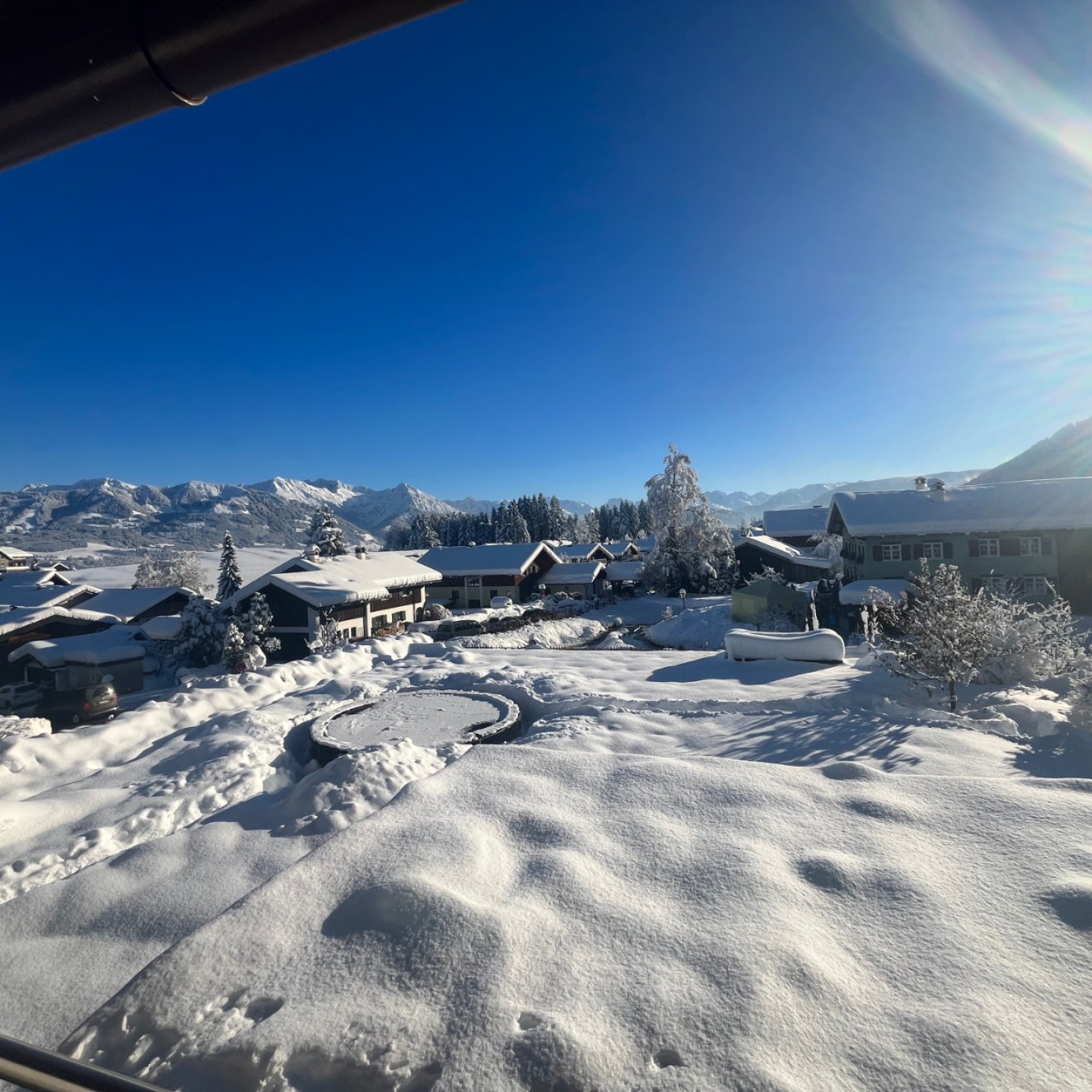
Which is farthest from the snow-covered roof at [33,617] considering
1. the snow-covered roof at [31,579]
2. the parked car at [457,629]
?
the parked car at [457,629]

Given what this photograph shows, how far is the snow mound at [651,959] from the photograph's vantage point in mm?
3010

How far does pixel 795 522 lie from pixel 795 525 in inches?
17.0

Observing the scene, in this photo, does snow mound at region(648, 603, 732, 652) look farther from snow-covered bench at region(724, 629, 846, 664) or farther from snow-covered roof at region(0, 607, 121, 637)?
snow-covered roof at region(0, 607, 121, 637)

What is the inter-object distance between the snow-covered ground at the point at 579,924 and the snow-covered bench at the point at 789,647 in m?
7.57

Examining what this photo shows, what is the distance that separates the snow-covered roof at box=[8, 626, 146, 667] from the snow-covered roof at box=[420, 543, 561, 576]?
2251 cm

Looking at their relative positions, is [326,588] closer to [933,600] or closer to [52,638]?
[52,638]

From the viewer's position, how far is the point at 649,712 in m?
10.6

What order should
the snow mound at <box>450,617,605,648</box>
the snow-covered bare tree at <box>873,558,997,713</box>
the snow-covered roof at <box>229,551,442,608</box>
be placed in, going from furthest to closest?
the snow-covered roof at <box>229,551,442,608</box> → the snow mound at <box>450,617,605,648</box> → the snow-covered bare tree at <box>873,558,997,713</box>

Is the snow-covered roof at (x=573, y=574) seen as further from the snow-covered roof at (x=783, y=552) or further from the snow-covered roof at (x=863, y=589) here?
the snow-covered roof at (x=863, y=589)

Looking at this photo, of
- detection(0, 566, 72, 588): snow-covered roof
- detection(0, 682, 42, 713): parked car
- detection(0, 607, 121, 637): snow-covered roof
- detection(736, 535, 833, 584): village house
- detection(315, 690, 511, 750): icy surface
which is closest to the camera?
detection(315, 690, 511, 750): icy surface

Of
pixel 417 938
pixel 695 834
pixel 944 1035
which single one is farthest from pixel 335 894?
pixel 944 1035

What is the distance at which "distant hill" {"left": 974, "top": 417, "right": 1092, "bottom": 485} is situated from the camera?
8331cm

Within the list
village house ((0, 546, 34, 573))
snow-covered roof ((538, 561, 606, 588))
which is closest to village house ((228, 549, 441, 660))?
snow-covered roof ((538, 561, 606, 588))

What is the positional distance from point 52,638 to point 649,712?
3272 centimetres
